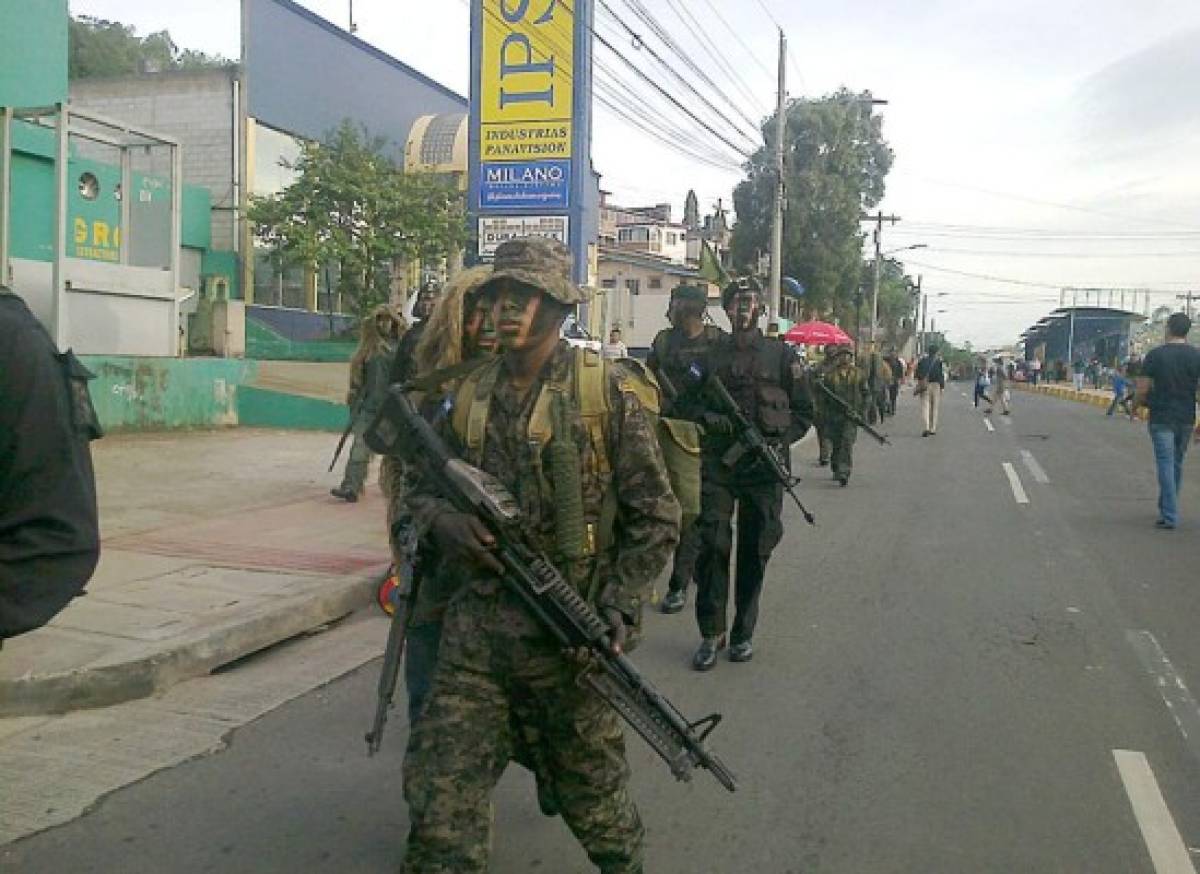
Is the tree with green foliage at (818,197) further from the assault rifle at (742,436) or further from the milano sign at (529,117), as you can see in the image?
the assault rifle at (742,436)

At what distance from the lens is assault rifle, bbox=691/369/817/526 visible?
5344 millimetres

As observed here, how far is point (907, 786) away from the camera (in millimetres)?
4062

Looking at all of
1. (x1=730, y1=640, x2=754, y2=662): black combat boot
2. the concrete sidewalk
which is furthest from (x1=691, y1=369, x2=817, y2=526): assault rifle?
the concrete sidewalk

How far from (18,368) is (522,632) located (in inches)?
50.3

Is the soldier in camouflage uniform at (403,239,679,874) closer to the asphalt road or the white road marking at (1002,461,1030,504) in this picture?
the asphalt road

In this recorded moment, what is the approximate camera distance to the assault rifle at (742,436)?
17.5 feet

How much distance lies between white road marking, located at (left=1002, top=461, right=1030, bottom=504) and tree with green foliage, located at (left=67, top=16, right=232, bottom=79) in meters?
32.6

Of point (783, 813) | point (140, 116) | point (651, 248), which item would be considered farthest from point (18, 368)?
point (651, 248)

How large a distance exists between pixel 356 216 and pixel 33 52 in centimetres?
797

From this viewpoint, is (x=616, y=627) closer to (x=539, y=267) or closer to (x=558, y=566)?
(x=558, y=566)

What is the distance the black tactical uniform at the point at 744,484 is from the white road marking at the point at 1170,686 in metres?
1.96

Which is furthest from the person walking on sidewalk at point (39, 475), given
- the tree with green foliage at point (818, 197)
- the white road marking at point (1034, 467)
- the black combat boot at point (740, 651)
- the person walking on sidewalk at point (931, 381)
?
the tree with green foliage at point (818, 197)

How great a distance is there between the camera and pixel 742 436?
Result: 5.37 m

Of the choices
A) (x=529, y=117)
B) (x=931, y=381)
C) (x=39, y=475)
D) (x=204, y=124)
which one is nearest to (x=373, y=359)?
(x=39, y=475)
